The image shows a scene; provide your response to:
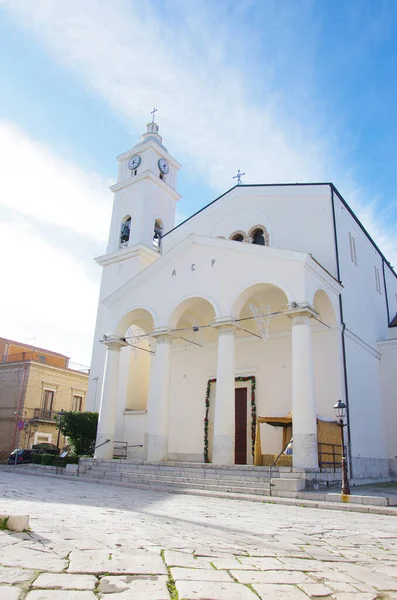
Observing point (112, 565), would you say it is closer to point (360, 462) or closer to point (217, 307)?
point (217, 307)

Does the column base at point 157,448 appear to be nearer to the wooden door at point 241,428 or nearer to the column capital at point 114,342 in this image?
the wooden door at point 241,428

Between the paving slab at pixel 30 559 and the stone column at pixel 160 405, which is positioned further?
the stone column at pixel 160 405

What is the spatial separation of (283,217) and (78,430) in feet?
38.6

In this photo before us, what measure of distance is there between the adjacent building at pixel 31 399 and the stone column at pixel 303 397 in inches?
791

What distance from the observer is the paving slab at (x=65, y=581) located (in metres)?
2.95

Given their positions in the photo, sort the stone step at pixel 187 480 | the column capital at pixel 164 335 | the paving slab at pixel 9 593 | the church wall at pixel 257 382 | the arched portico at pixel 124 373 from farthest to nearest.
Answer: the arched portico at pixel 124 373, the column capital at pixel 164 335, the church wall at pixel 257 382, the stone step at pixel 187 480, the paving slab at pixel 9 593

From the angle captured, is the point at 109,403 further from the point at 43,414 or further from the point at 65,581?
the point at 43,414

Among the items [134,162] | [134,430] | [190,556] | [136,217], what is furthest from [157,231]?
[190,556]

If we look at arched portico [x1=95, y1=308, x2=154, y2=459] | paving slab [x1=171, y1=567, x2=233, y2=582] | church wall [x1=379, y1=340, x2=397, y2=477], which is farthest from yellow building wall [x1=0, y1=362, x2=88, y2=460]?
paving slab [x1=171, y1=567, x2=233, y2=582]

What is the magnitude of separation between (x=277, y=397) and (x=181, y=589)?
13861mm

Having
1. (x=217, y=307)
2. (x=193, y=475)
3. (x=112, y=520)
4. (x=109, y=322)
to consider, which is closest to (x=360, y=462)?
(x=193, y=475)

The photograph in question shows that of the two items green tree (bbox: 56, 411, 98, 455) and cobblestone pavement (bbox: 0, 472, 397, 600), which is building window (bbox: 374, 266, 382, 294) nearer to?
green tree (bbox: 56, 411, 98, 455)

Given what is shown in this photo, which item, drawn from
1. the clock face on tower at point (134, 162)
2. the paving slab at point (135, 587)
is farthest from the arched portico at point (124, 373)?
the paving slab at point (135, 587)

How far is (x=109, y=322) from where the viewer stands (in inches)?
701
